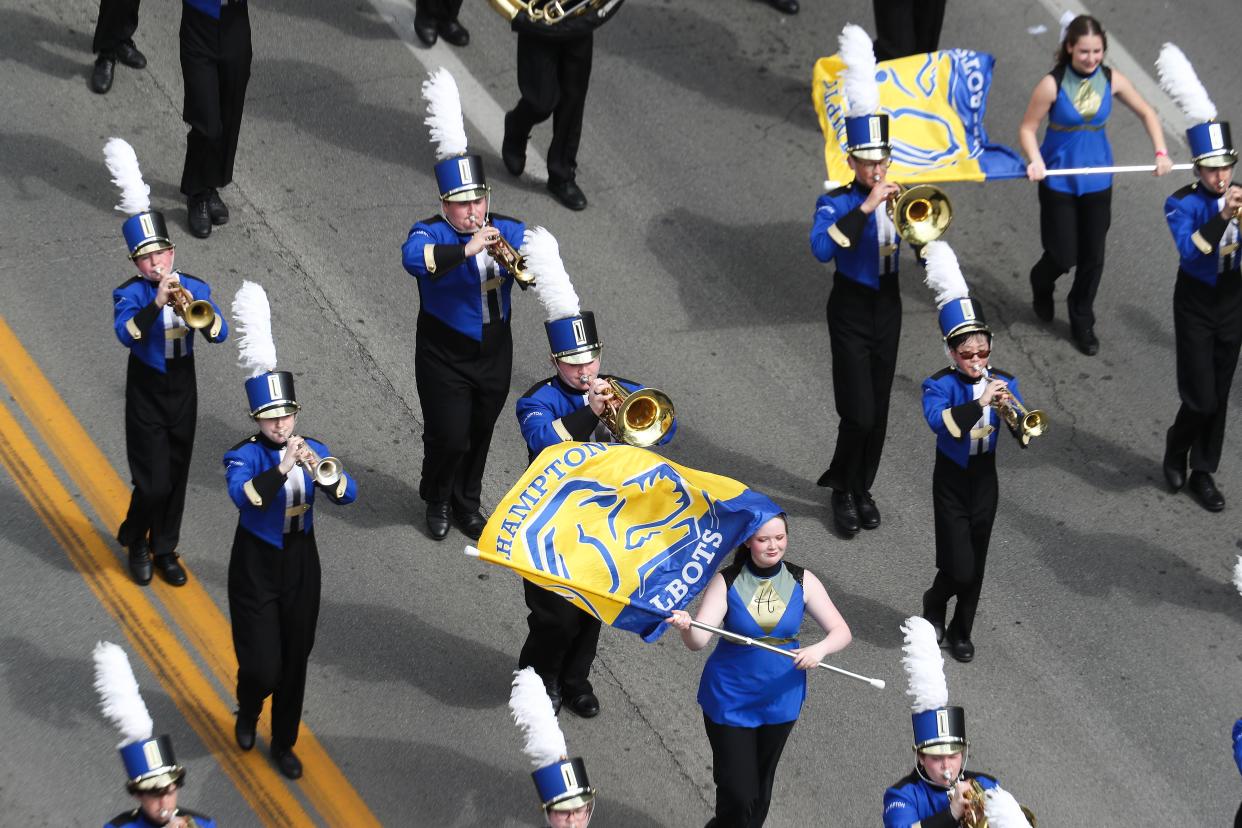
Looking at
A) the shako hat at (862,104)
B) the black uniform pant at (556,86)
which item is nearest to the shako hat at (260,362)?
the shako hat at (862,104)

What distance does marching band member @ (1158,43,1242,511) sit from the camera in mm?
12547

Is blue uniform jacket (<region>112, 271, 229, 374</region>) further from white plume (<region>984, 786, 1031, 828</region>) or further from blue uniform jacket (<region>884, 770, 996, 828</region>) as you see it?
white plume (<region>984, 786, 1031, 828</region>)

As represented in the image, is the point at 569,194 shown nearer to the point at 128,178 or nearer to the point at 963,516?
the point at 128,178

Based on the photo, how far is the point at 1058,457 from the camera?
13.4 m

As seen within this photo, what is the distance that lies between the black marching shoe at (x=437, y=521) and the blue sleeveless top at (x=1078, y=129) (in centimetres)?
448

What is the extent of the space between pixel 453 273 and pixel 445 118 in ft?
2.76

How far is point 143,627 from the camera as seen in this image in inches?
451

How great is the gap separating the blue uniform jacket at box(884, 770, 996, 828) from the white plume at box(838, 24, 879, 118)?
4.16m

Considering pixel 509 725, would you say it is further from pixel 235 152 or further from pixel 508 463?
pixel 235 152

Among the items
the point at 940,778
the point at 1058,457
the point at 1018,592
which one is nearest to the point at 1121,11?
the point at 1058,457

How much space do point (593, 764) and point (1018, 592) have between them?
282 centimetres

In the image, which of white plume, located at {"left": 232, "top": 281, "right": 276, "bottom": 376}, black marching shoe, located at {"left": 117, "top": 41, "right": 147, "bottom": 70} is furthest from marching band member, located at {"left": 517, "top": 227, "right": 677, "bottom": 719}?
black marching shoe, located at {"left": 117, "top": 41, "right": 147, "bottom": 70}

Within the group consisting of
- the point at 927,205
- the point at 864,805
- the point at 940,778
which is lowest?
the point at 864,805

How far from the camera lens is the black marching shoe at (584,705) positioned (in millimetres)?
11250
